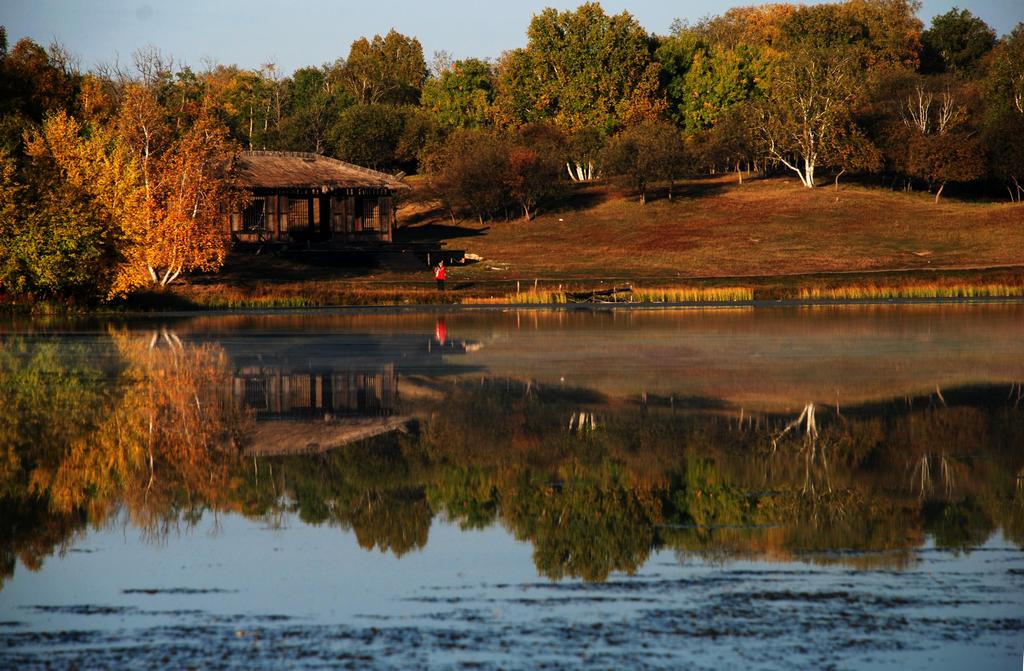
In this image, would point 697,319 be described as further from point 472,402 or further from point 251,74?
point 251,74

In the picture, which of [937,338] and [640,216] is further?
[640,216]

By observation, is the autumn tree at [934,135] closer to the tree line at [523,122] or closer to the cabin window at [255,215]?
the tree line at [523,122]

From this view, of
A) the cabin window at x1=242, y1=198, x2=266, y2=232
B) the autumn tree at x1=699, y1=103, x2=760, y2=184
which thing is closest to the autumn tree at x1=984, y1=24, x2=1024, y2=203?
the autumn tree at x1=699, y1=103, x2=760, y2=184

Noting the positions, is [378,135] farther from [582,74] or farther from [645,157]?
[645,157]

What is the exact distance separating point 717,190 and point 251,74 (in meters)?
69.4

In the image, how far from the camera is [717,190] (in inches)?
3834

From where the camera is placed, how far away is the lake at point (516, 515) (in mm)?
8477

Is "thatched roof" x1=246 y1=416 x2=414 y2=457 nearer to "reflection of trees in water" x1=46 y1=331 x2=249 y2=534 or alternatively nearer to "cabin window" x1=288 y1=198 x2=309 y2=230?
"reflection of trees in water" x1=46 y1=331 x2=249 y2=534

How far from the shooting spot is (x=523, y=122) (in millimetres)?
118250

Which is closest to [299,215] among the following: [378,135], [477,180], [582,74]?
[477,180]

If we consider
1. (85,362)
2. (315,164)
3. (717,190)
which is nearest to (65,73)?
(315,164)

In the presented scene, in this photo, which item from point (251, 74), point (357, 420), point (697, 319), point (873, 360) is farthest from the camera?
point (251, 74)

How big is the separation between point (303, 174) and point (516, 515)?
6582cm

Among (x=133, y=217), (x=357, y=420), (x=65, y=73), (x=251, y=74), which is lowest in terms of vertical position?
(x=357, y=420)
